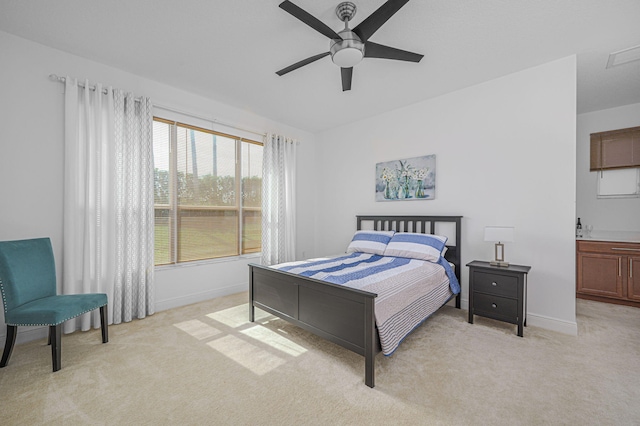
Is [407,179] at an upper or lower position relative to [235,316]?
upper

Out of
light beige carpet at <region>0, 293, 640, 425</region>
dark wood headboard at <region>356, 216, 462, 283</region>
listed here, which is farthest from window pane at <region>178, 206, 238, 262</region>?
dark wood headboard at <region>356, 216, 462, 283</region>

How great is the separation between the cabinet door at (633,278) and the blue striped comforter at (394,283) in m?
2.34

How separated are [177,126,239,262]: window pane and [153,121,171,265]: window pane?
15cm

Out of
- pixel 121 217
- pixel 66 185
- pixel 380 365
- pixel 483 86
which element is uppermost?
pixel 483 86

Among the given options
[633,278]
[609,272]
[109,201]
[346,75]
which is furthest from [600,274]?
[109,201]

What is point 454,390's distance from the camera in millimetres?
1908

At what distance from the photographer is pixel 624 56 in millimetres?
2801

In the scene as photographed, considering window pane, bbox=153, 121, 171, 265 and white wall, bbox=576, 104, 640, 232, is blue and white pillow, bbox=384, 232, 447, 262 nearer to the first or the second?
white wall, bbox=576, 104, 640, 232

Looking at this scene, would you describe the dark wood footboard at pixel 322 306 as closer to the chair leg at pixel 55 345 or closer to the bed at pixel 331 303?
the bed at pixel 331 303

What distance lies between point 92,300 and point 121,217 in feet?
3.43

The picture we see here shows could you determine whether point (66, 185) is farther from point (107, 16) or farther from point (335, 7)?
point (335, 7)

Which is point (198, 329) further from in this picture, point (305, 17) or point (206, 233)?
point (305, 17)

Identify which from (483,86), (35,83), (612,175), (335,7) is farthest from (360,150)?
(35,83)

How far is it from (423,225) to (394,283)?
5.84ft
